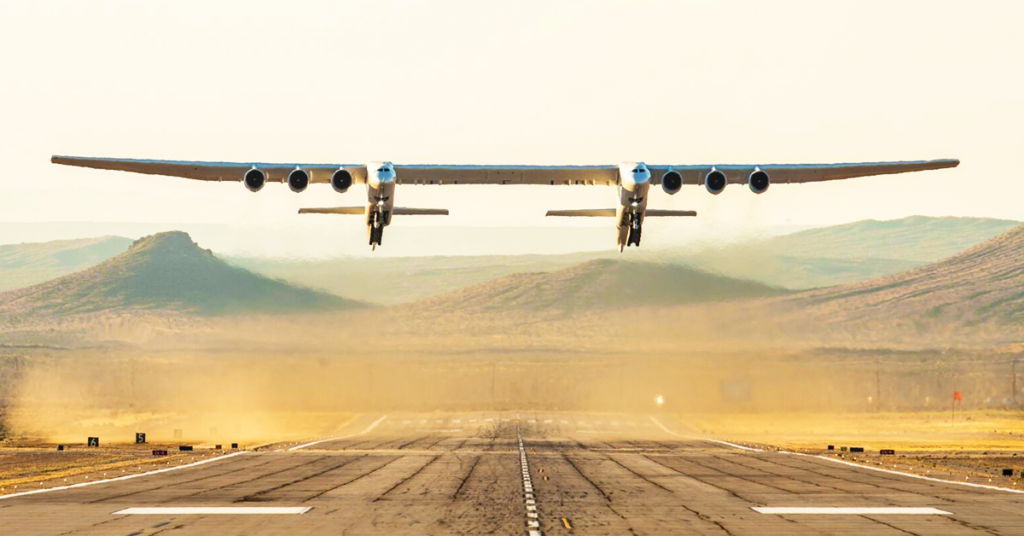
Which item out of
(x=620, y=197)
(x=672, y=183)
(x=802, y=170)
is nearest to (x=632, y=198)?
(x=620, y=197)

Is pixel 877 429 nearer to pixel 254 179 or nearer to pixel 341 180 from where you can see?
pixel 341 180

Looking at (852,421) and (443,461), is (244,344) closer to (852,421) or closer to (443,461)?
(852,421)

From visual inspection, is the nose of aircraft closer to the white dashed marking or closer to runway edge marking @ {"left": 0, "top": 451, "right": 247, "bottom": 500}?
the white dashed marking

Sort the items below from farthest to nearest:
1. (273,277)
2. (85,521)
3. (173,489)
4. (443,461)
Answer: (273,277), (443,461), (173,489), (85,521)

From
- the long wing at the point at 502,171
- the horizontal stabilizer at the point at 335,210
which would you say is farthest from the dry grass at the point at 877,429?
the horizontal stabilizer at the point at 335,210

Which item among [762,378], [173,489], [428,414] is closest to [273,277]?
[428,414]

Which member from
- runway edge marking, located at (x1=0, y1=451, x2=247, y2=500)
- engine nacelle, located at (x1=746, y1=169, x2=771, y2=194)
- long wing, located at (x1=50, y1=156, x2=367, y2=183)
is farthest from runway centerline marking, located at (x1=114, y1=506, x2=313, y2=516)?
engine nacelle, located at (x1=746, y1=169, x2=771, y2=194)
